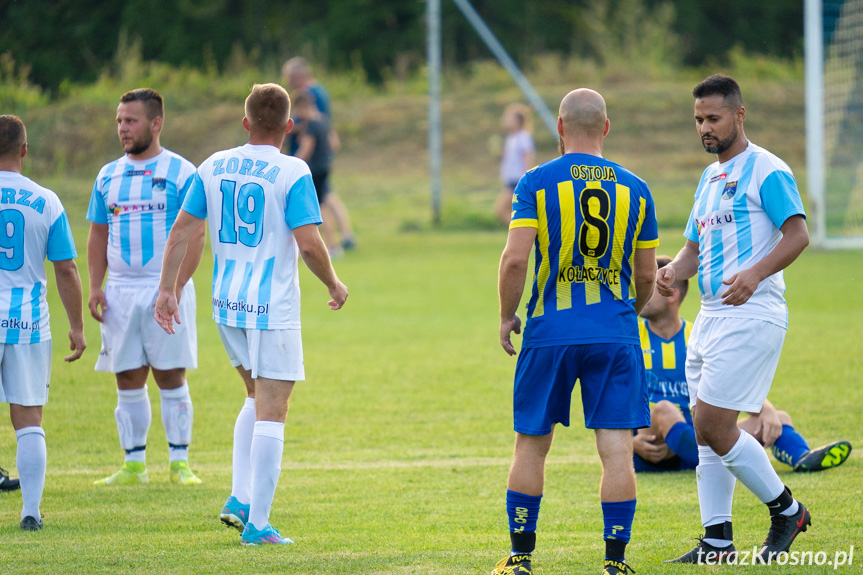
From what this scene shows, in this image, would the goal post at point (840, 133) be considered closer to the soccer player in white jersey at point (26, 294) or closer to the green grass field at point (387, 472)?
the green grass field at point (387, 472)

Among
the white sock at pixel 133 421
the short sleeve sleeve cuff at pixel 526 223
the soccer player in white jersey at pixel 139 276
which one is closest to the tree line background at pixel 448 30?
the soccer player in white jersey at pixel 139 276

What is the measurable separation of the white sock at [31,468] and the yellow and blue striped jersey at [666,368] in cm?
332

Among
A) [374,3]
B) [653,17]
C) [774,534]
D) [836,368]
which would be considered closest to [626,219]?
[774,534]

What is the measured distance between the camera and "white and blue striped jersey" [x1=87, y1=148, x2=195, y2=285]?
19.7 ft

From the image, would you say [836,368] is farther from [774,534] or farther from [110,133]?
[110,133]

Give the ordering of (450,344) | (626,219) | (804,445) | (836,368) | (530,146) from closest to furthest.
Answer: (626,219) < (804,445) < (836,368) < (450,344) < (530,146)

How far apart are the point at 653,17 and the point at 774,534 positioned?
29.1 metres

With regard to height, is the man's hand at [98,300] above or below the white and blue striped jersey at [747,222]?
below

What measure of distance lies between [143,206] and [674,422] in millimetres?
3225

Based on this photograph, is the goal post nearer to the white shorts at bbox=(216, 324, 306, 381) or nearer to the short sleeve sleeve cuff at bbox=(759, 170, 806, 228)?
the short sleeve sleeve cuff at bbox=(759, 170, 806, 228)

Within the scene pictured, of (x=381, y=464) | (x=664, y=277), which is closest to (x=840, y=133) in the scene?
(x=381, y=464)

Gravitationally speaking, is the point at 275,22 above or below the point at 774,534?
above

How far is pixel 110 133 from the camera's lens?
21062 mm

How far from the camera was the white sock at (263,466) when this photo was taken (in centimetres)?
457
